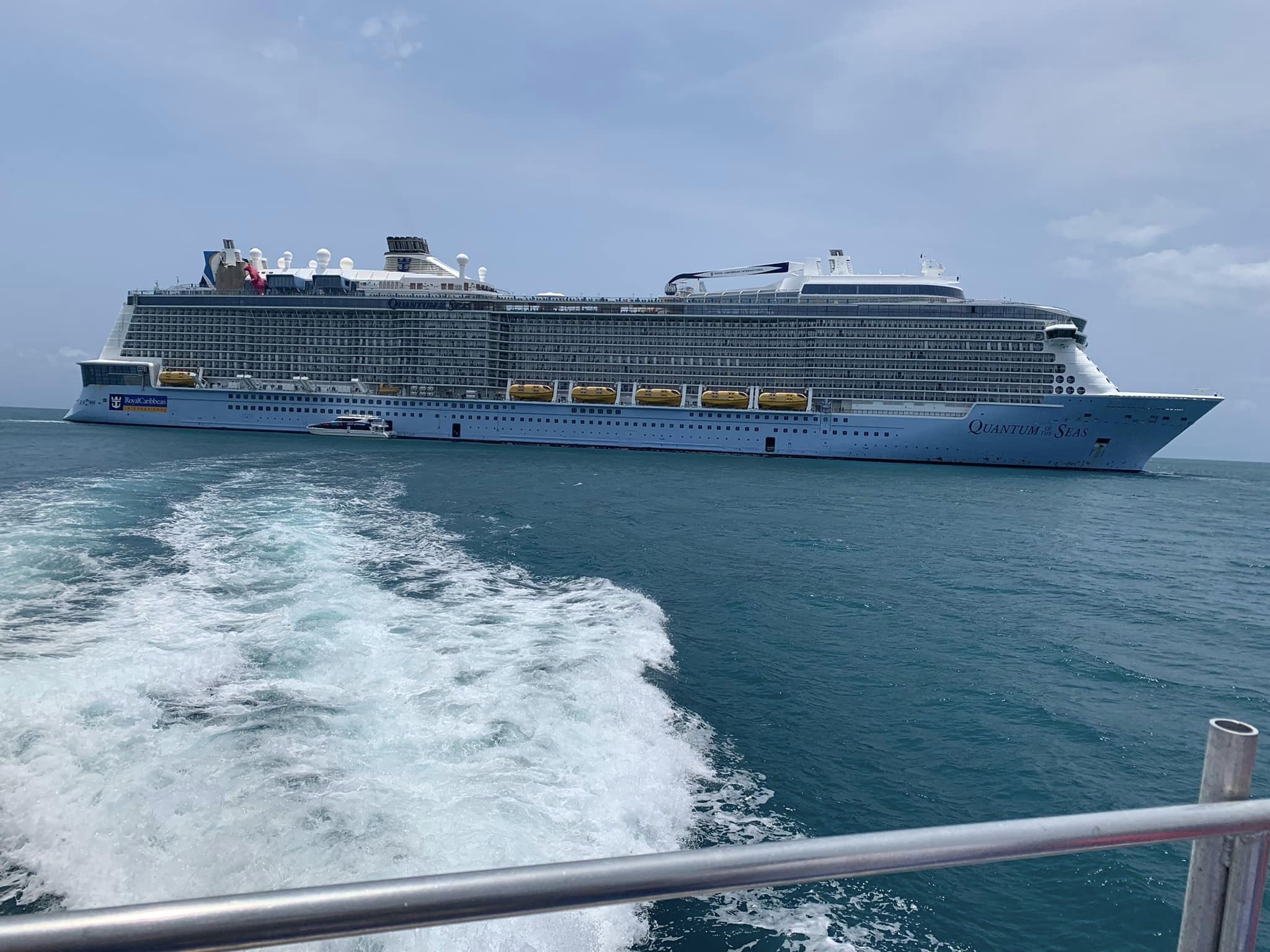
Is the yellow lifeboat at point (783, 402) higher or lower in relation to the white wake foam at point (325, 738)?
higher

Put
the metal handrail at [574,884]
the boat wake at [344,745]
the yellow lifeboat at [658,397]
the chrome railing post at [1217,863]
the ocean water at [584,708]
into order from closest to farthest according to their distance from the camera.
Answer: the metal handrail at [574,884]
the chrome railing post at [1217,863]
the boat wake at [344,745]
the ocean water at [584,708]
the yellow lifeboat at [658,397]

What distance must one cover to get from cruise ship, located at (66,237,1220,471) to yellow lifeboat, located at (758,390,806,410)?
0.24m

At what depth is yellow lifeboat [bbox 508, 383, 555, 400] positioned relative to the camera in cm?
6175

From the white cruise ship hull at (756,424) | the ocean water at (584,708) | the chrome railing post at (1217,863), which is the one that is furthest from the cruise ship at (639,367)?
the chrome railing post at (1217,863)

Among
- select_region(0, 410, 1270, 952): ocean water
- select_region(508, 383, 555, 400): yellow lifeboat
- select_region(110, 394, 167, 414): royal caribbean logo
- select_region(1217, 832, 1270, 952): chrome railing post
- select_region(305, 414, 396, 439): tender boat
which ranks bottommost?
select_region(0, 410, 1270, 952): ocean water

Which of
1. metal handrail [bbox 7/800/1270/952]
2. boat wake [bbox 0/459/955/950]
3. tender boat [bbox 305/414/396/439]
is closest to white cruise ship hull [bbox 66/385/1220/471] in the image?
tender boat [bbox 305/414/396/439]

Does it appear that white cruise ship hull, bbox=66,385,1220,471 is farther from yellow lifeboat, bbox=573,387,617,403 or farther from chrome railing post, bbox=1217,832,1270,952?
chrome railing post, bbox=1217,832,1270,952

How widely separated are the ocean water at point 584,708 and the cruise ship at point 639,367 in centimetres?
3400

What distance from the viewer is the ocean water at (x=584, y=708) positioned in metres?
Result: 5.47

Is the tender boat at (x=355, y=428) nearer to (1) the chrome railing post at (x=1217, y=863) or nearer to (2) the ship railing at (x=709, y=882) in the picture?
(2) the ship railing at (x=709, y=882)

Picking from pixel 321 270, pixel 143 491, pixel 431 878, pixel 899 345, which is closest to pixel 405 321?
pixel 321 270

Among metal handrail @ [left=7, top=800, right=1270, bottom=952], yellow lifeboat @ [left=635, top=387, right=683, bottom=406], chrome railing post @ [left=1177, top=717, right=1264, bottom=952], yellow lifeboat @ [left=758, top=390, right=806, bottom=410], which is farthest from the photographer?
yellow lifeboat @ [left=635, top=387, right=683, bottom=406]

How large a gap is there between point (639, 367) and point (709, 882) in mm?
62470

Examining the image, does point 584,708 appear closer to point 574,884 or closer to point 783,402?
point 574,884
